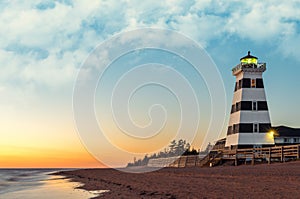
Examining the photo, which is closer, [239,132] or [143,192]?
[143,192]

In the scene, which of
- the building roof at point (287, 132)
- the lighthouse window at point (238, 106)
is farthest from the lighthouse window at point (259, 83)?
the building roof at point (287, 132)

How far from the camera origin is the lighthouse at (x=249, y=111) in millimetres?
40594

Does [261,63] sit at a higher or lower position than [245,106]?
higher

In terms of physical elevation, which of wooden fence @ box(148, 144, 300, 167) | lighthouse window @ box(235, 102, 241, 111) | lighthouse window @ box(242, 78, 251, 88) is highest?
lighthouse window @ box(242, 78, 251, 88)

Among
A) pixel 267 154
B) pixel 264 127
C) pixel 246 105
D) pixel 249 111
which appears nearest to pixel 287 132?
pixel 264 127

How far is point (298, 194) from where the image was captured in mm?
10695

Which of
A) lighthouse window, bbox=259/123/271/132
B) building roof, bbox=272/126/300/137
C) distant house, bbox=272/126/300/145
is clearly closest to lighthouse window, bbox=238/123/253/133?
lighthouse window, bbox=259/123/271/132

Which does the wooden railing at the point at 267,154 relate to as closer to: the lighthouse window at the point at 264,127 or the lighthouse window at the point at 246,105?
the lighthouse window at the point at 264,127

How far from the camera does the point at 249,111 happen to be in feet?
135

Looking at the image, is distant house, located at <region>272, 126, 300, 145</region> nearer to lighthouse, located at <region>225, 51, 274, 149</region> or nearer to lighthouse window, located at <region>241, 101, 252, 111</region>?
lighthouse, located at <region>225, 51, 274, 149</region>

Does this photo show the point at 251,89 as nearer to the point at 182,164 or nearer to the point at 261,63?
the point at 261,63

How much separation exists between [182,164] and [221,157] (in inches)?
226

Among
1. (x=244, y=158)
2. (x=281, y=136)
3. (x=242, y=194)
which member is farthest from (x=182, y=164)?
(x=242, y=194)

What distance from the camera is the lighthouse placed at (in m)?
40.6
